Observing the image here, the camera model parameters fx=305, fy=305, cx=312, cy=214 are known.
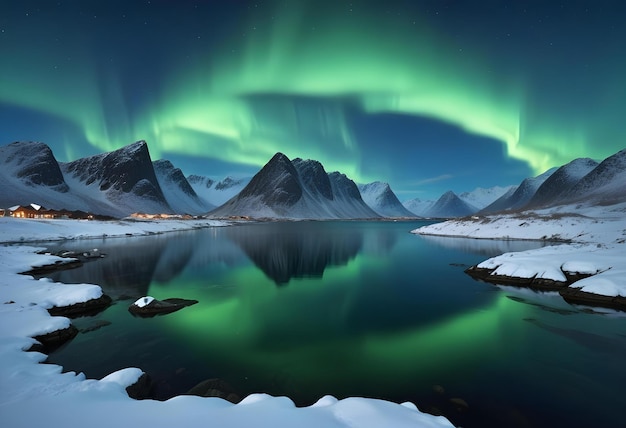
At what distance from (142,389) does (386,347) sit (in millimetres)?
9934

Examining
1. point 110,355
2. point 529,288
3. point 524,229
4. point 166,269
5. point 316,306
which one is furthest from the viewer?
point 524,229

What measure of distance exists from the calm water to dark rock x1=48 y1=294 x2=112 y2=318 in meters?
1.13

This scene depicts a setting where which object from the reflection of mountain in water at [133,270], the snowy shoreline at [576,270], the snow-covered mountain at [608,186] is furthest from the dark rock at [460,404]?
the snow-covered mountain at [608,186]

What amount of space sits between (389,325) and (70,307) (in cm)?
1847

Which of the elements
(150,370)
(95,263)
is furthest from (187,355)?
(95,263)

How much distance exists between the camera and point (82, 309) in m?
18.3

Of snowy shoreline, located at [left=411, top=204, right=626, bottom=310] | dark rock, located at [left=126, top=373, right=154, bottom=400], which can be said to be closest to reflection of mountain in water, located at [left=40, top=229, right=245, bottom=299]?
dark rock, located at [left=126, top=373, right=154, bottom=400]

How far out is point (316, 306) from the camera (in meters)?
21.2

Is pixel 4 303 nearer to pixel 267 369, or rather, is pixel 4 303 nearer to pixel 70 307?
pixel 70 307

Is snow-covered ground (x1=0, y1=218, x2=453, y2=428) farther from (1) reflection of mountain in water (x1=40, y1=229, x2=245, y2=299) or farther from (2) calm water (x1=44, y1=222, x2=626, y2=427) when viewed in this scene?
(1) reflection of mountain in water (x1=40, y1=229, x2=245, y2=299)

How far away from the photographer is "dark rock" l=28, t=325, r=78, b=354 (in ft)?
40.7

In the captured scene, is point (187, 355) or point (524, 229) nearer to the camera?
point (187, 355)

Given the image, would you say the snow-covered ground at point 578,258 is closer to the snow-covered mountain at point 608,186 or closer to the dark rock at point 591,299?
the dark rock at point 591,299

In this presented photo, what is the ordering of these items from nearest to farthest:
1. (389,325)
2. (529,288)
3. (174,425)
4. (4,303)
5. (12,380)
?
(174,425), (12,380), (4,303), (389,325), (529,288)
